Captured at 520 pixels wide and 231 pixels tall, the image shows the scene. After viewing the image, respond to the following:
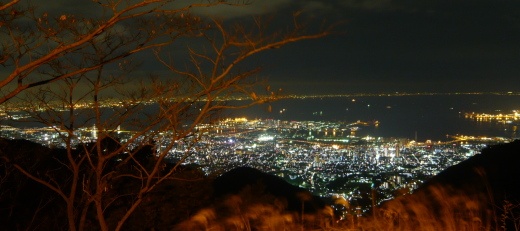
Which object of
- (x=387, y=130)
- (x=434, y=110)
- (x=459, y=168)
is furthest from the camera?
(x=434, y=110)

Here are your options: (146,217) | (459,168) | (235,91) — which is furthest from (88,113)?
(459,168)

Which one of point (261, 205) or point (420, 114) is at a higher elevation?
point (420, 114)

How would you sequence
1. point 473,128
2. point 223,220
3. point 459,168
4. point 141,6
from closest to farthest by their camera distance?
point 141,6
point 223,220
point 459,168
point 473,128

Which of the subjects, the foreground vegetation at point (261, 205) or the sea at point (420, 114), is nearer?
the foreground vegetation at point (261, 205)

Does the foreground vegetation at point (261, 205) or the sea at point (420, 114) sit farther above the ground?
the sea at point (420, 114)

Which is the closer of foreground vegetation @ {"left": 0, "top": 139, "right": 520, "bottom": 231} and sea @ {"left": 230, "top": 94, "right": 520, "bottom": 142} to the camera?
foreground vegetation @ {"left": 0, "top": 139, "right": 520, "bottom": 231}

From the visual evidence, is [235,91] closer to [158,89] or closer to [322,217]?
[158,89]

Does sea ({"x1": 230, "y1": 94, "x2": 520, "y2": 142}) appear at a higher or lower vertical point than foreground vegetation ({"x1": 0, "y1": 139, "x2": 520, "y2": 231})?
higher

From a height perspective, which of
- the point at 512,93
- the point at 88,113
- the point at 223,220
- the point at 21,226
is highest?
the point at 512,93
